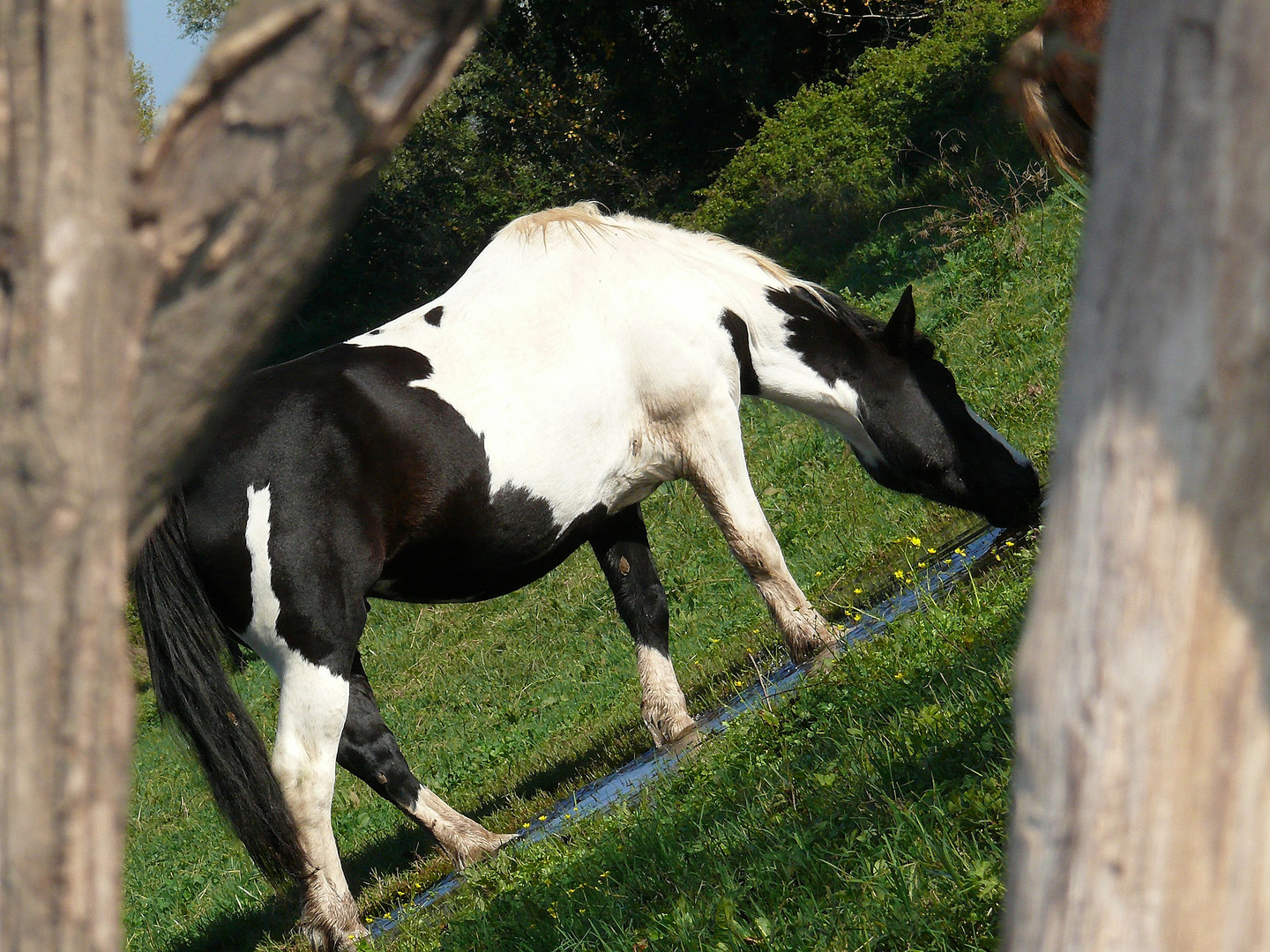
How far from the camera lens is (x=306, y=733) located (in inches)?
182

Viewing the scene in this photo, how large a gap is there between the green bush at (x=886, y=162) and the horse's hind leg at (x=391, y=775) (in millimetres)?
9425

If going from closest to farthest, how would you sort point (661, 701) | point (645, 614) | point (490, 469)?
point (490, 469) < point (661, 701) < point (645, 614)

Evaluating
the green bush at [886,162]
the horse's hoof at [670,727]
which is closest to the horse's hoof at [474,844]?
the horse's hoof at [670,727]

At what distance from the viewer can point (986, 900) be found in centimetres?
232

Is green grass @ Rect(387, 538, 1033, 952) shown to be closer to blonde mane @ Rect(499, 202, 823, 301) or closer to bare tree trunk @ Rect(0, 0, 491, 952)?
bare tree trunk @ Rect(0, 0, 491, 952)

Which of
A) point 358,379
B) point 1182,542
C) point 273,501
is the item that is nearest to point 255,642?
point 273,501

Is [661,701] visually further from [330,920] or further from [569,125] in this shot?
[569,125]

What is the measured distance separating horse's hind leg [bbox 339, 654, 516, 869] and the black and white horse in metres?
0.01

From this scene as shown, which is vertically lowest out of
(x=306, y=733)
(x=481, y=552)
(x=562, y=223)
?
(x=306, y=733)

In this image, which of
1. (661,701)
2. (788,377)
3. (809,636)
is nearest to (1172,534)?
(809,636)

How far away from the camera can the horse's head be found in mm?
6449

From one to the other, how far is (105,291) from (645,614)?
5.34m

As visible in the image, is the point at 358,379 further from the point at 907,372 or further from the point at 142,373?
the point at 142,373

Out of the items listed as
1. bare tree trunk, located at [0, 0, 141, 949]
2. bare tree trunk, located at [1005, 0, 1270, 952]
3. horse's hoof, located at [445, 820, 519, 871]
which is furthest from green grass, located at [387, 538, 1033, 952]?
bare tree trunk, located at [0, 0, 141, 949]
